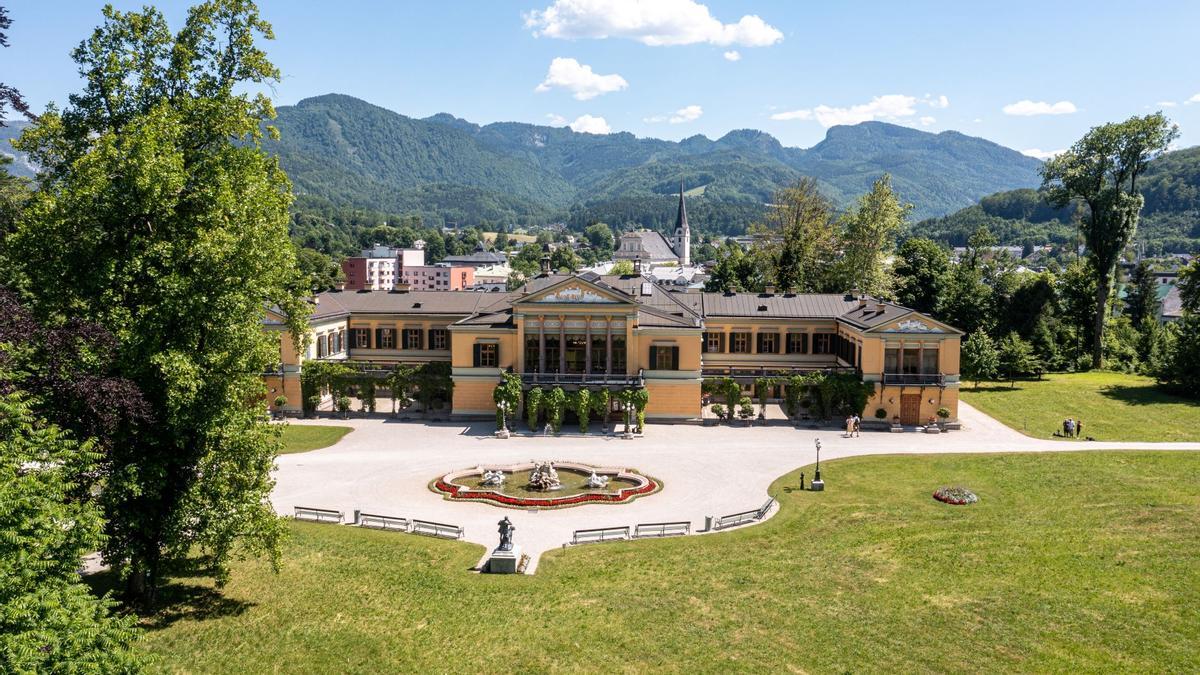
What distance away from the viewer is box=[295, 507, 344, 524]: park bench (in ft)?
108

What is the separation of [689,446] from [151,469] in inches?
1203

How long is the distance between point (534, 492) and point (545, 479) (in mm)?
937

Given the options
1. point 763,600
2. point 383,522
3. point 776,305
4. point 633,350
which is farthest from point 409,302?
point 763,600

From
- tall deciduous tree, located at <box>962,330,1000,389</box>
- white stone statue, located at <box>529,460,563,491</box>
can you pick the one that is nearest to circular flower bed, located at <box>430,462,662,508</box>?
white stone statue, located at <box>529,460,563,491</box>

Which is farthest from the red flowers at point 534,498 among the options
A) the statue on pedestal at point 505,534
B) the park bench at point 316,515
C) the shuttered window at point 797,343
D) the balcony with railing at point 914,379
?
the shuttered window at point 797,343

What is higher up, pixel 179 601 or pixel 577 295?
pixel 577 295

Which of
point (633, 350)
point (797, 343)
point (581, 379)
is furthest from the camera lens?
point (797, 343)

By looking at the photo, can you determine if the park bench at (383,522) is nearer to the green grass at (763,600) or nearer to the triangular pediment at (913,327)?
the green grass at (763,600)

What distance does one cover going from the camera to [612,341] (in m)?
53.2

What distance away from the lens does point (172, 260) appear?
819 inches

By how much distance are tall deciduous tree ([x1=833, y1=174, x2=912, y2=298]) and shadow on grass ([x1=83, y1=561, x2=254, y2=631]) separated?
59878mm

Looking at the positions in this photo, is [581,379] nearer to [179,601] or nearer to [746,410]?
[746,410]

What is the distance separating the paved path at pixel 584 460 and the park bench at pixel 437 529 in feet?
1.70

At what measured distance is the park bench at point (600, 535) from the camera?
30.6m
